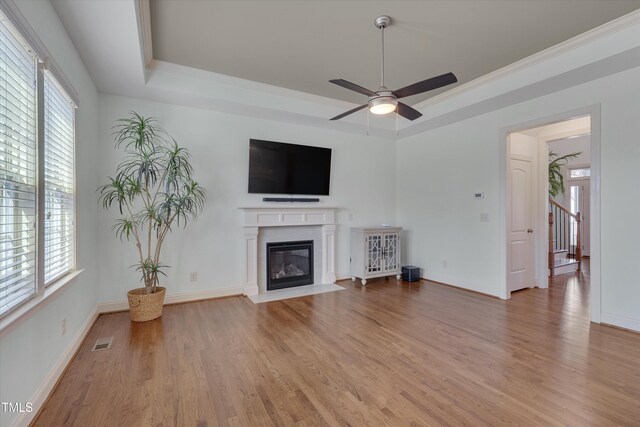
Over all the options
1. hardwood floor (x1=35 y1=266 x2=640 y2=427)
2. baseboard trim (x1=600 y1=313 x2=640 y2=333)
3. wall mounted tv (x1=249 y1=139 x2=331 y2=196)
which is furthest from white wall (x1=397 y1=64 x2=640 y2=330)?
wall mounted tv (x1=249 y1=139 x2=331 y2=196)

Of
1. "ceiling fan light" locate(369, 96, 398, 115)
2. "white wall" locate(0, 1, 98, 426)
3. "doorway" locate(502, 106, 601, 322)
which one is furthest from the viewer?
"doorway" locate(502, 106, 601, 322)

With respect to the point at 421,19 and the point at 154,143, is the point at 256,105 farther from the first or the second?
the point at 421,19

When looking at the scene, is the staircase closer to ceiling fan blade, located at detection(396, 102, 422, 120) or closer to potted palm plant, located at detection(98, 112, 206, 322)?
ceiling fan blade, located at detection(396, 102, 422, 120)

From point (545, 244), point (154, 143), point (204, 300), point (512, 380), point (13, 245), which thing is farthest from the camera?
point (545, 244)

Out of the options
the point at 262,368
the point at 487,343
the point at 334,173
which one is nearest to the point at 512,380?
the point at 487,343

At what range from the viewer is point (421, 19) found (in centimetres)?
269

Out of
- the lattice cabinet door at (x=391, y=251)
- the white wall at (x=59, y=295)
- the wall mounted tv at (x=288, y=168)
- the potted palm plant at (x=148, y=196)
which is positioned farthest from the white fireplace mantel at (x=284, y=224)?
the white wall at (x=59, y=295)

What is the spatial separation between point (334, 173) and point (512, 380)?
3.73 meters

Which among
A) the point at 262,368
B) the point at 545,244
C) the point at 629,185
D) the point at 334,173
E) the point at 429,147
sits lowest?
the point at 262,368

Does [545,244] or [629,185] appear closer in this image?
[629,185]

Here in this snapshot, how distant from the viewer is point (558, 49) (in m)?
3.08

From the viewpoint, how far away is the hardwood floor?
5.94 ft

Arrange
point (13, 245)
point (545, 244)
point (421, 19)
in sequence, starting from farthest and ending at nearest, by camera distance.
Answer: point (545, 244) < point (421, 19) < point (13, 245)

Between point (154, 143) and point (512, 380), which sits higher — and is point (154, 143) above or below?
above
